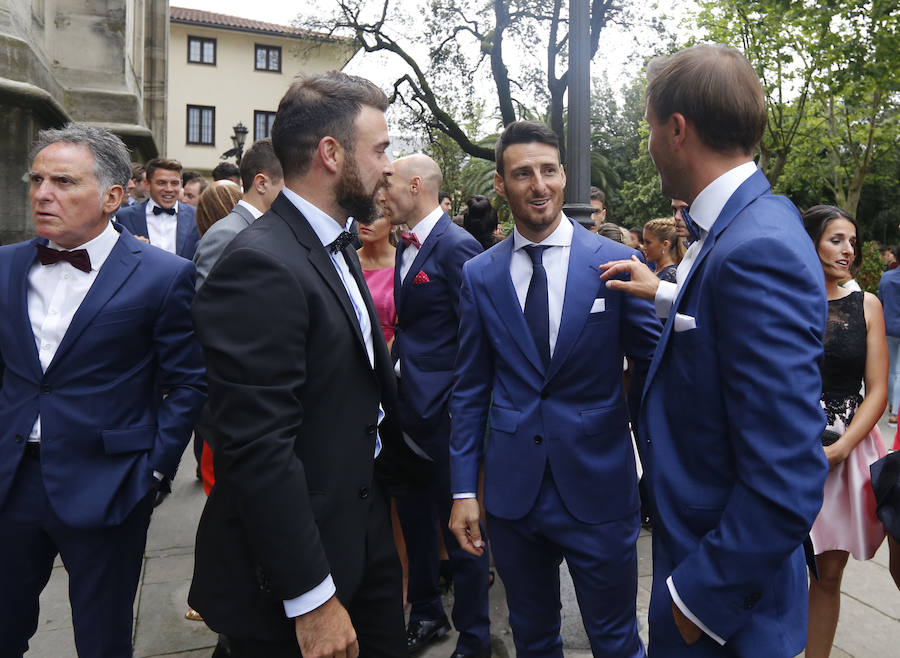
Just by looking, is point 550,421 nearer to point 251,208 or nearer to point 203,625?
point 251,208

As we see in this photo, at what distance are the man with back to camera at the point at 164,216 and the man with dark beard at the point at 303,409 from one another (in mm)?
5129

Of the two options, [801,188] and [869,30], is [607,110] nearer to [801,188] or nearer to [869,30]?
[801,188]

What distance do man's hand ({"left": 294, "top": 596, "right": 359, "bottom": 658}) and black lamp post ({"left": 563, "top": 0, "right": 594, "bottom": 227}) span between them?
289cm

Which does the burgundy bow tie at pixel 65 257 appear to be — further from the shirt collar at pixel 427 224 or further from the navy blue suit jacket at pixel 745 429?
the navy blue suit jacket at pixel 745 429

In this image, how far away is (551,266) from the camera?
9.12 ft

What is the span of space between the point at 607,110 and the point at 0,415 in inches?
2107

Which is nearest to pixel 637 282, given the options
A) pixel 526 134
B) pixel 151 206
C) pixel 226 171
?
pixel 526 134

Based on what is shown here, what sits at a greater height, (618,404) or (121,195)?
(121,195)

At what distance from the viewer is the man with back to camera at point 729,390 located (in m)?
1.43

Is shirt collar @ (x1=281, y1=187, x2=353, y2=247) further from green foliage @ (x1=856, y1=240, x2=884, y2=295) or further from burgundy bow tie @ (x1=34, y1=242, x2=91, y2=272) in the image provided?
green foliage @ (x1=856, y1=240, x2=884, y2=295)

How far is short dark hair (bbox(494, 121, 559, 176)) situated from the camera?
2.91 m

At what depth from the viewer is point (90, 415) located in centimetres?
254

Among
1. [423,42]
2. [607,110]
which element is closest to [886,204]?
[607,110]

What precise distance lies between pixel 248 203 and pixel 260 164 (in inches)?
9.7
